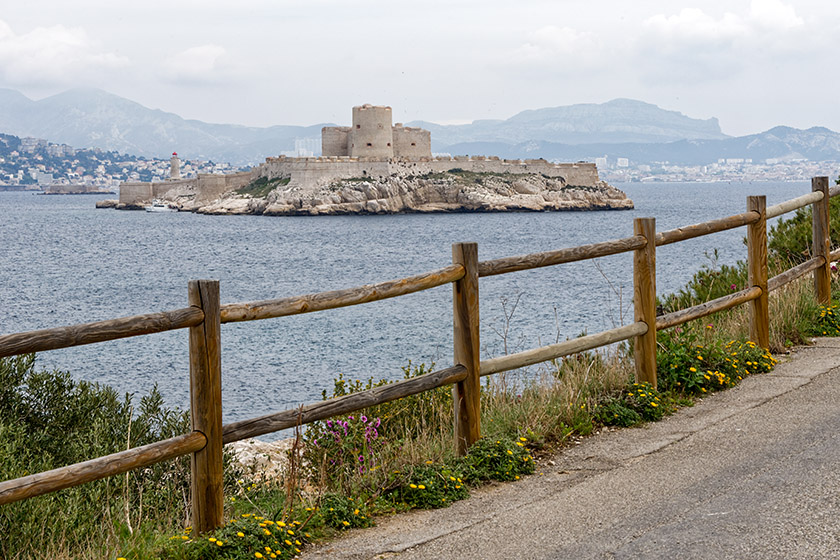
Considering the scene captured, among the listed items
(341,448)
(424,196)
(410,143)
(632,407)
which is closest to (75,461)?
(341,448)

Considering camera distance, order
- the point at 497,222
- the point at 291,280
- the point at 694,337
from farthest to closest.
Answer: the point at 497,222, the point at 291,280, the point at 694,337

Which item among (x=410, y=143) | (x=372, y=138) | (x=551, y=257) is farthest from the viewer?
(x=410, y=143)

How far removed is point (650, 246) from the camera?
272 inches

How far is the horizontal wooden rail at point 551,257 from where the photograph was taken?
5.79 metres

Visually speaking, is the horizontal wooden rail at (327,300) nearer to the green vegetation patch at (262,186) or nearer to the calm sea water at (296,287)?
the calm sea water at (296,287)

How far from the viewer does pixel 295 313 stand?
4699 mm

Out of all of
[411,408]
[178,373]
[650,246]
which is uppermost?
[650,246]

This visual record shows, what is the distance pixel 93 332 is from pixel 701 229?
16.5 ft

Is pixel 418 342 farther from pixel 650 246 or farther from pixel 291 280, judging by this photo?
pixel 291 280

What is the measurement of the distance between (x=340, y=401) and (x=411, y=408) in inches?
115

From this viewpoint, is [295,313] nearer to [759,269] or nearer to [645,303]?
[645,303]

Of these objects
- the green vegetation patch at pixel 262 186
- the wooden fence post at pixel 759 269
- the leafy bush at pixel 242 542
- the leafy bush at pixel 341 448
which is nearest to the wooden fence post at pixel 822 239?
the wooden fence post at pixel 759 269

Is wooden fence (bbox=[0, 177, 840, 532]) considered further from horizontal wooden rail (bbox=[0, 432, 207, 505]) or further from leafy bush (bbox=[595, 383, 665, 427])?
leafy bush (bbox=[595, 383, 665, 427])

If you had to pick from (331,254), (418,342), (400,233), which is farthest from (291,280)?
(400,233)
